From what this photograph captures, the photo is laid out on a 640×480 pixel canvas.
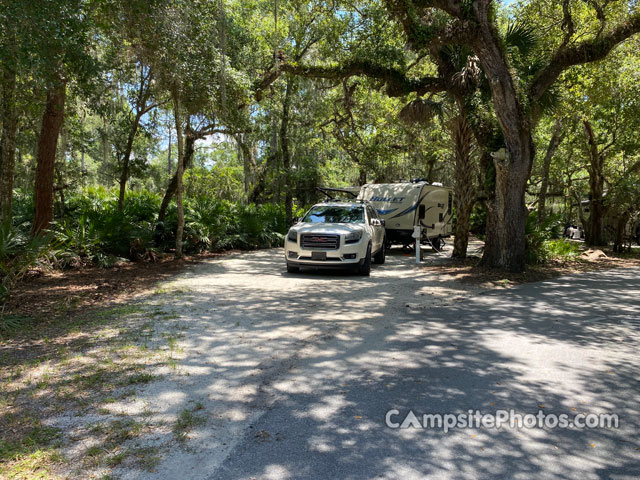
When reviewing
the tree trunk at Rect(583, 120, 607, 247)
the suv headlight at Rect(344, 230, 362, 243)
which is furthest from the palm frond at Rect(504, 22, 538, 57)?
the tree trunk at Rect(583, 120, 607, 247)

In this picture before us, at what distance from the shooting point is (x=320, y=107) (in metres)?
22.2

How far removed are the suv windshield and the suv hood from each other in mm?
415

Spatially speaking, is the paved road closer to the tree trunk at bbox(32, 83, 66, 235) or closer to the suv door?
the suv door

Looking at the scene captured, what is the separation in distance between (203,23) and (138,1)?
348 centimetres

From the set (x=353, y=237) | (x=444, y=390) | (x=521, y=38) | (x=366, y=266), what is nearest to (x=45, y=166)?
(x=353, y=237)

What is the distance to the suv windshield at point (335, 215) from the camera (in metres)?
12.2

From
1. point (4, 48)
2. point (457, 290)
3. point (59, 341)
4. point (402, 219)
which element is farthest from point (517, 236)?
point (4, 48)

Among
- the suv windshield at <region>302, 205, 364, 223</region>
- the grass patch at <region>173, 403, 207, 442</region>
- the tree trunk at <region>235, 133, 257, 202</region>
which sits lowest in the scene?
the grass patch at <region>173, 403, 207, 442</region>

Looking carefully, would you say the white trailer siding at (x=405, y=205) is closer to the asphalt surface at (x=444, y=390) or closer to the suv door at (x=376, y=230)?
the suv door at (x=376, y=230)

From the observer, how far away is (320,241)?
1105 centimetres

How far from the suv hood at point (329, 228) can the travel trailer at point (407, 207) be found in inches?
246

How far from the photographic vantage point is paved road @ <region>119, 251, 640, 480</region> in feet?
10.2

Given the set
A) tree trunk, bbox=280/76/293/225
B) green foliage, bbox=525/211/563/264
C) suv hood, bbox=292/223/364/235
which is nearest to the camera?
suv hood, bbox=292/223/364/235

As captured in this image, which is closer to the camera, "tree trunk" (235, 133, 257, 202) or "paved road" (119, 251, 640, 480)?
"paved road" (119, 251, 640, 480)
